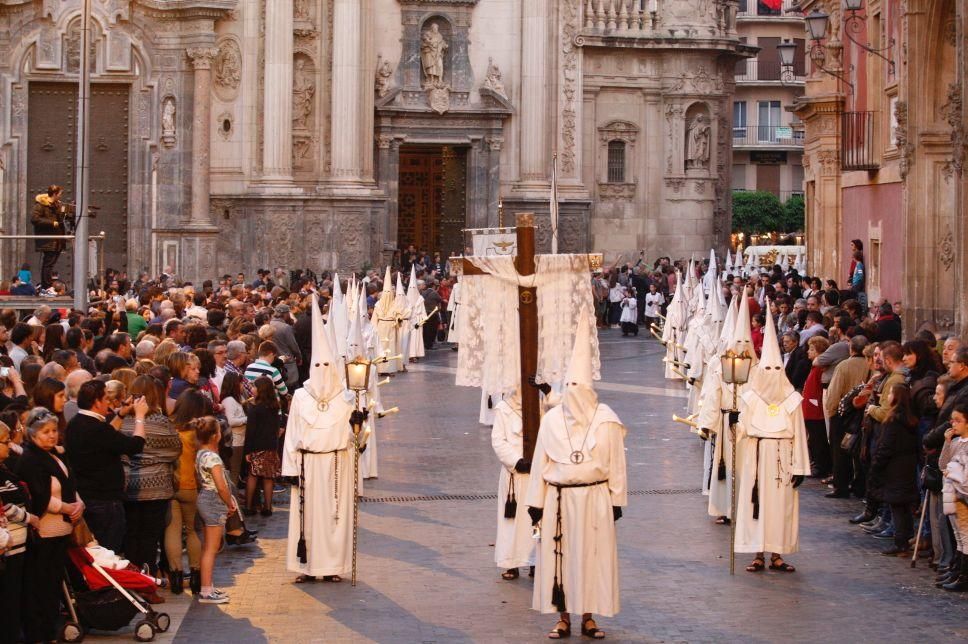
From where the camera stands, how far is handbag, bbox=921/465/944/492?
14.2 m

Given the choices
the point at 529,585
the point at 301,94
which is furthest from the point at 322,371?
the point at 301,94

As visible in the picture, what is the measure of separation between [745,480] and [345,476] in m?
3.36

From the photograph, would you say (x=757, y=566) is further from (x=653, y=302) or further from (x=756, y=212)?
(x=756, y=212)

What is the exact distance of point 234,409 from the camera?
1658cm

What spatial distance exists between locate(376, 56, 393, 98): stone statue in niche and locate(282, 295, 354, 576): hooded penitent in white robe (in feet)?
92.0

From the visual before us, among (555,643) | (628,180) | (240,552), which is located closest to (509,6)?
(628,180)

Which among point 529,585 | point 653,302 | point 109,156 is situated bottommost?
point 529,585

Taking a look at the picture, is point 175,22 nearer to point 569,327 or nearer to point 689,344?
point 689,344

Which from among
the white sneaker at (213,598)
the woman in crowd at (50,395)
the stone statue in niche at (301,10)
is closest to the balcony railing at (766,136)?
the stone statue in niche at (301,10)

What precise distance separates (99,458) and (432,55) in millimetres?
30747

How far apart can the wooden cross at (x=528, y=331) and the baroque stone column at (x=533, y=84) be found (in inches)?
1126

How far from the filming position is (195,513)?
13688 millimetres

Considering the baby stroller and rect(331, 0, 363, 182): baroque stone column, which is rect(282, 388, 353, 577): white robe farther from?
rect(331, 0, 363, 182): baroque stone column

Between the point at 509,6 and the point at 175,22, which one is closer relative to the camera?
the point at 175,22
